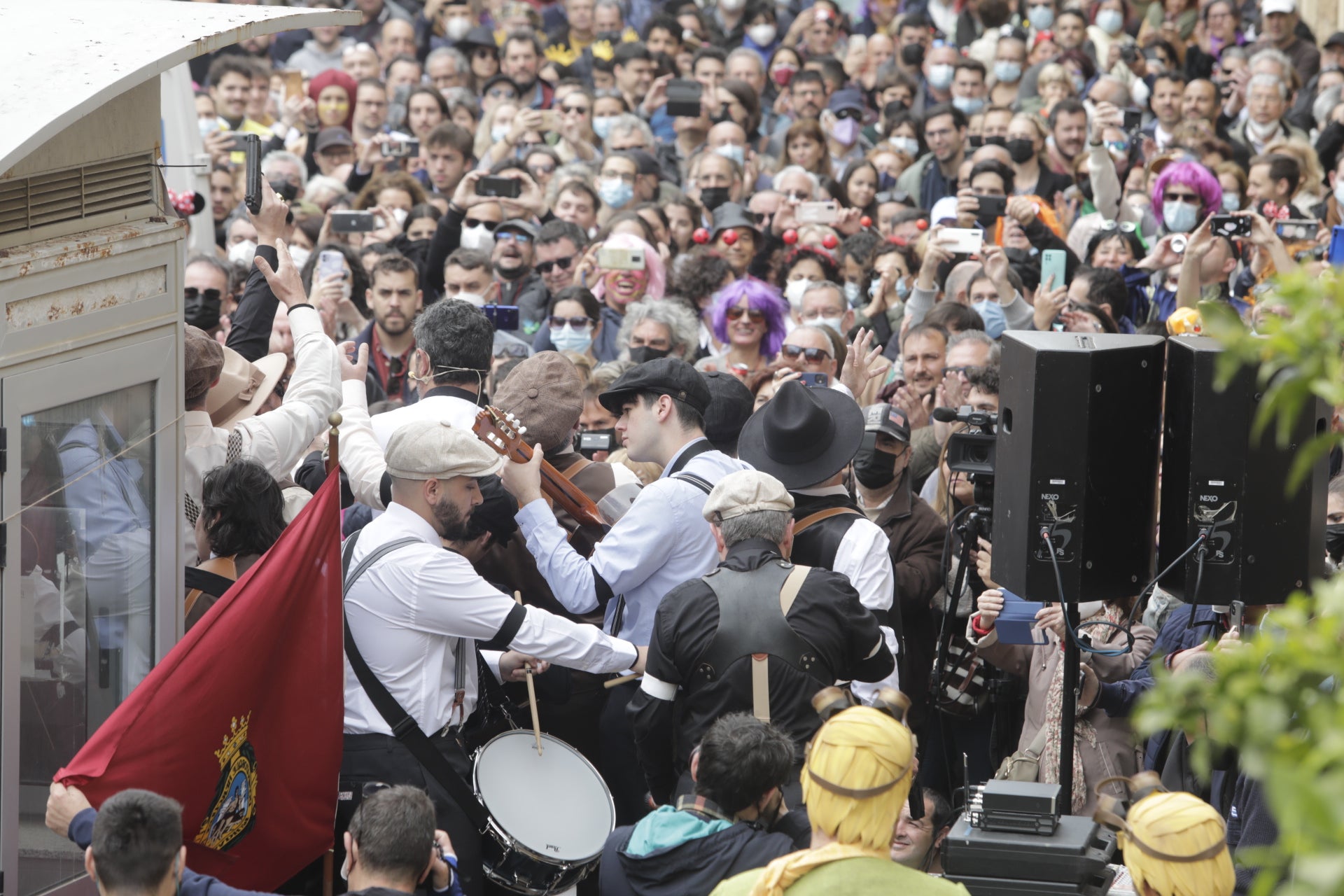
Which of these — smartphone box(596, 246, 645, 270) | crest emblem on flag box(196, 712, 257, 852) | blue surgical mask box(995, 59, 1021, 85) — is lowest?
crest emblem on flag box(196, 712, 257, 852)

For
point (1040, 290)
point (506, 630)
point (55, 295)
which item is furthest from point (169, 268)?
point (1040, 290)

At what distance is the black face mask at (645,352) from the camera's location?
306 inches

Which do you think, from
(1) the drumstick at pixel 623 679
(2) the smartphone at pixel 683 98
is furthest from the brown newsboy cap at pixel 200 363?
(2) the smartphone at pixel 683 98

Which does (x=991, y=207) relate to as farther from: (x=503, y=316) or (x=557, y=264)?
(x=503, y=316)

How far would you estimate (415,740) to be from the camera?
461cm

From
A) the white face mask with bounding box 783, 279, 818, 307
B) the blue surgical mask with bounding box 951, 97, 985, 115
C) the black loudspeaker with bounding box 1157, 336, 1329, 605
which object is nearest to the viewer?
the black loudspeaker with bounding box 1157, 336, 1329, 605

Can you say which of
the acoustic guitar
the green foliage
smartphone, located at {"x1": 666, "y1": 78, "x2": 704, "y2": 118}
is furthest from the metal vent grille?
smartphone, located at {"x1": 666, "y1": 78, "x2": 704, "y2": 118}

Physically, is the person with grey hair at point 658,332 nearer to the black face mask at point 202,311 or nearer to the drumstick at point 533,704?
the black face mask at point 202,311

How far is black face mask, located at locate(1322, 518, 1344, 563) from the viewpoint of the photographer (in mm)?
5055

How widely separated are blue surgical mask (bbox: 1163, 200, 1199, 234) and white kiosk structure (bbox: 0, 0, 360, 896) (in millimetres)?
6759

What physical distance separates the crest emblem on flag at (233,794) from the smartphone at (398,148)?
800cm

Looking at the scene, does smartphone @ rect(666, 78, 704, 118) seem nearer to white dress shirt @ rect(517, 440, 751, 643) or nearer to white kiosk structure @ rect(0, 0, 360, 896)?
white dress shirt @ rect(517, 440, 751, 643)

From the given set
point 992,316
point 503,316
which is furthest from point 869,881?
point 992,316

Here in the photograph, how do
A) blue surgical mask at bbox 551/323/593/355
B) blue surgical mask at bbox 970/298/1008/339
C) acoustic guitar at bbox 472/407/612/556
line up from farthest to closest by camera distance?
blue surgical mask at bbox 970/298/1008/339
blue surgical mask at bbox 551/323/593/355
acoustic guitar at bbox 472/407/612/556
